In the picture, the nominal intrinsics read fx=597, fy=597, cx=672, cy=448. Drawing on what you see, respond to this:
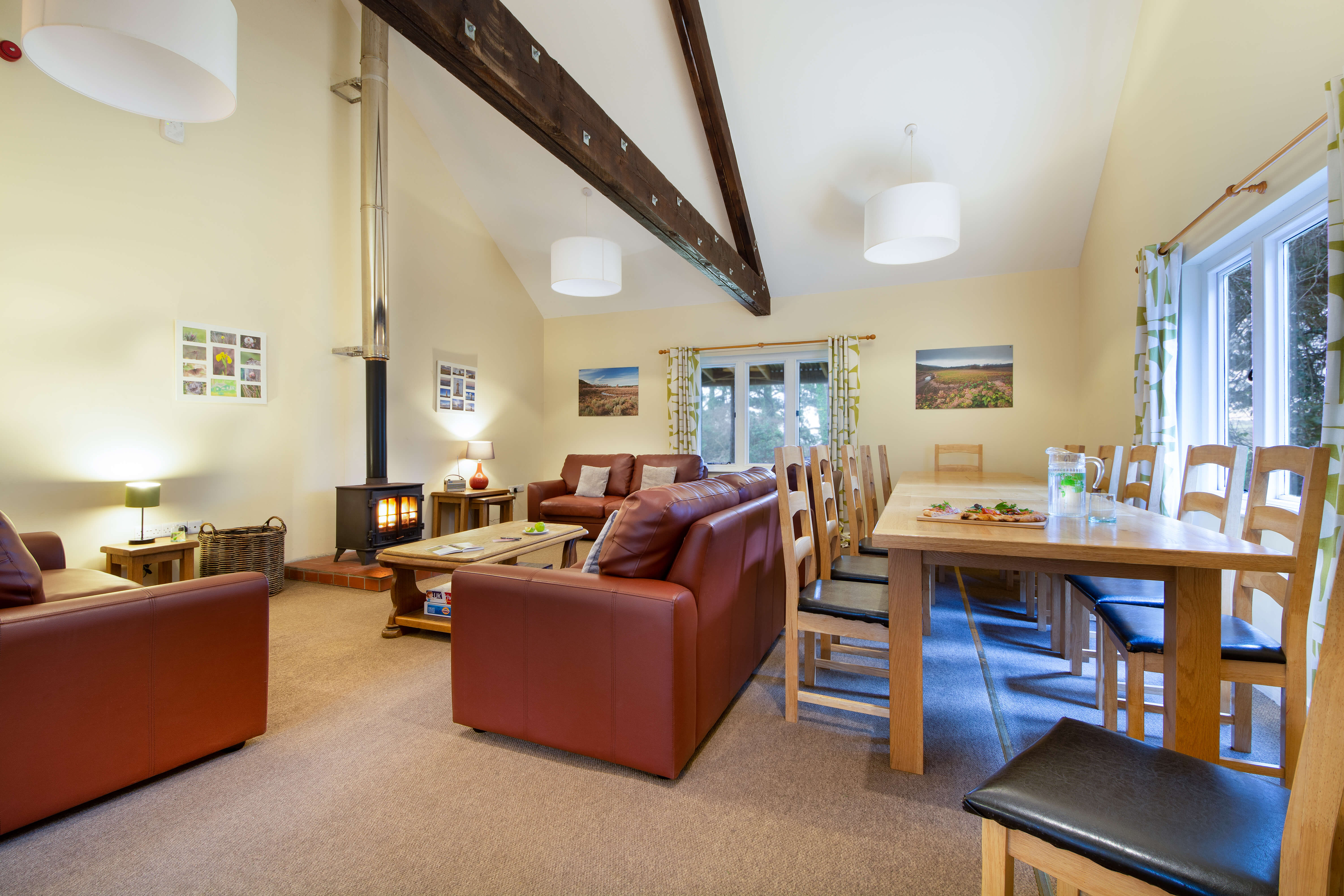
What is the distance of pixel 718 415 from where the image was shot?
22.5ft

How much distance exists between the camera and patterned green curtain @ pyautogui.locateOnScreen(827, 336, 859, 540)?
6008 mm

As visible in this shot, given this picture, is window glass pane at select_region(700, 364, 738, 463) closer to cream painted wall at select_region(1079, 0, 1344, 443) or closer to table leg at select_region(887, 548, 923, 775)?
cream painted wall at select_region(1079, 0, 1344, 443)

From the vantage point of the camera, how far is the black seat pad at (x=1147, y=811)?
75 centimetres

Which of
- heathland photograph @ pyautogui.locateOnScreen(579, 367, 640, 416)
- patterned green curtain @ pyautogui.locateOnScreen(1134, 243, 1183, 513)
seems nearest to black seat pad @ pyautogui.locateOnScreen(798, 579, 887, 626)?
patterned green curtain @ pyautogui.locateOnScreen(1134, 243, 1183, 513)

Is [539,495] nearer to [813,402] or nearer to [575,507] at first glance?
[575,507]

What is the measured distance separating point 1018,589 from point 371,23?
6.33m

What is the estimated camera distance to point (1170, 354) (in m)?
3.22

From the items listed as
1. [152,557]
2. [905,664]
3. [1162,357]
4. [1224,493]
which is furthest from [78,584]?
[1162,357]

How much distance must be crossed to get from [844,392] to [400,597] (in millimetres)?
4498

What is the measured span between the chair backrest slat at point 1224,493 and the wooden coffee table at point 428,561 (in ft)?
9.36

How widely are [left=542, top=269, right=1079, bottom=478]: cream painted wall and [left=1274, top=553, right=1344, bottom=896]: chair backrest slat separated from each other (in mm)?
5448

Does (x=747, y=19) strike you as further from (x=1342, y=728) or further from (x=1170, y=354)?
(x=1342, y=728)

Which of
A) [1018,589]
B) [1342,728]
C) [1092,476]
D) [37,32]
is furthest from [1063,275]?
[37,32]

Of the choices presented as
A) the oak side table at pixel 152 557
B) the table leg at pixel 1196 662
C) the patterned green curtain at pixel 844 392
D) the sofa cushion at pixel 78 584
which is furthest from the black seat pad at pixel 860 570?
the oak side table at pixel 152 557
